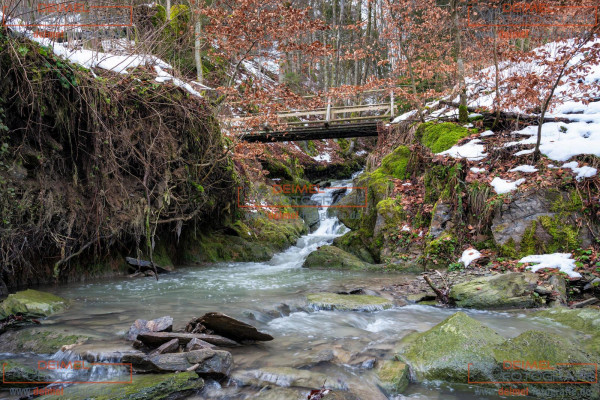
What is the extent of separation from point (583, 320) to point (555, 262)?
2367 millimetres

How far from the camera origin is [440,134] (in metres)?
9.93

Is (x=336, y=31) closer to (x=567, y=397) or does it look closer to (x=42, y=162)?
(x=42, y=162)

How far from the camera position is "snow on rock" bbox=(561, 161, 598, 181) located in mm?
6675

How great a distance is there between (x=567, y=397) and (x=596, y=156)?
5.95 metres

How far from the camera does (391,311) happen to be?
205 inches

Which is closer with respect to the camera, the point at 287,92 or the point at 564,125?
the point at 564,125

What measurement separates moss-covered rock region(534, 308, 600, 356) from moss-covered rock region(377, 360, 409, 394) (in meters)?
1.85

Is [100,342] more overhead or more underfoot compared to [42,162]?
more underfoot

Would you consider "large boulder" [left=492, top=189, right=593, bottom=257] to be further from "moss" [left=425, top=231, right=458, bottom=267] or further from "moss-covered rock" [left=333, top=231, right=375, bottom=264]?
"moss-covered rock" [left=333, top=231, right=375, bottom=264]

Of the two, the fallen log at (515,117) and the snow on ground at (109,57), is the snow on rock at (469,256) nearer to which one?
the fallen log at (515,117)

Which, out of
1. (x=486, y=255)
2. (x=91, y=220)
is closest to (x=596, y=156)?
(x=486, y=255)

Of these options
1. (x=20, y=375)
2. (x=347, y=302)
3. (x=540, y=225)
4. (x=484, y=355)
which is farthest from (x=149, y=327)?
(x=540, y=225)

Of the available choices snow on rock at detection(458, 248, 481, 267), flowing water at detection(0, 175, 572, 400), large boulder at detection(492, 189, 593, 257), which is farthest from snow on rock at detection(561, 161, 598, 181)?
flowing water at detection(0, 175, 572, 400)

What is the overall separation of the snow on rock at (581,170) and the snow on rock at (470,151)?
67.5 inches
